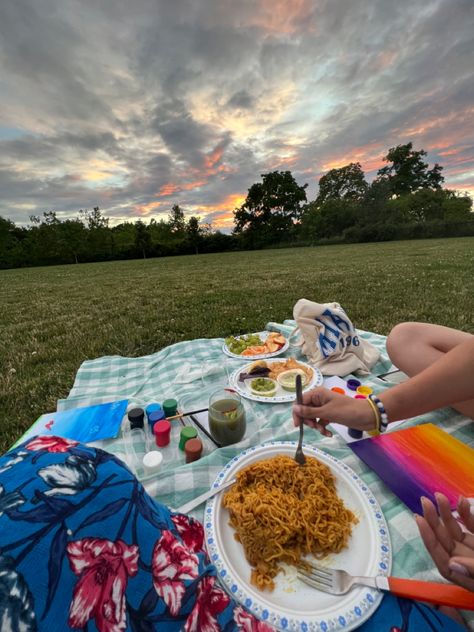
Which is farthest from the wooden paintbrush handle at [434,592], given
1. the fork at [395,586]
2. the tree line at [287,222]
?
the tree line at [287,222]

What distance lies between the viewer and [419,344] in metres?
2.10

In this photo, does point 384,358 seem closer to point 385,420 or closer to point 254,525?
point 385,420

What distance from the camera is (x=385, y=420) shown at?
1.34 m

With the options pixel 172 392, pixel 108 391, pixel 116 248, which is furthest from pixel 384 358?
pixel 116 248

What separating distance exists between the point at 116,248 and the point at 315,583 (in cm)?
4567

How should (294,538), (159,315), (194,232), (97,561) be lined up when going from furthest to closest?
1. (194,232)
2. (159,315)
3. (294,538)
4. (97,561)

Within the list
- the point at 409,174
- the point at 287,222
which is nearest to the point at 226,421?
the point at 287,222

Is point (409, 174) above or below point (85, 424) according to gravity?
above

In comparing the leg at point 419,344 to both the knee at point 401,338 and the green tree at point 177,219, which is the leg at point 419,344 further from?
the green tree at point 177,219

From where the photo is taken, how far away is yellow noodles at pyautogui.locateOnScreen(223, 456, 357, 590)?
1023 millimetres

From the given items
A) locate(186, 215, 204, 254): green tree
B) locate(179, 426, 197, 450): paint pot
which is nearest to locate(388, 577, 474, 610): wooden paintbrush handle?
locate(179, 426, 197, 450): paint pot

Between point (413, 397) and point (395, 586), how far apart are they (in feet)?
2.41

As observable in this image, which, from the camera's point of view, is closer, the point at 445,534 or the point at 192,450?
the point at 445,534

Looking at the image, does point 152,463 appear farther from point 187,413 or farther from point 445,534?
point 445,534
